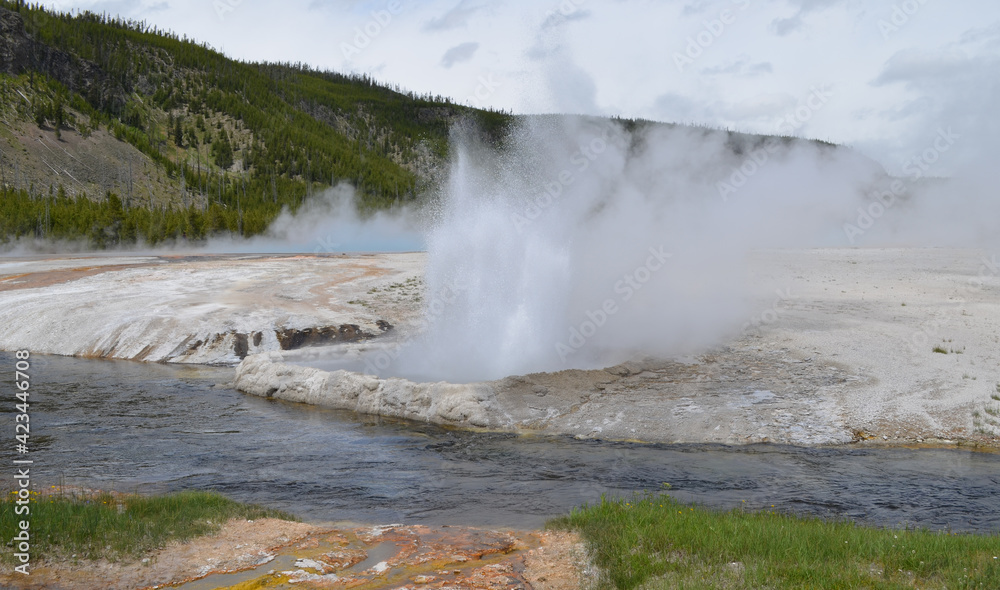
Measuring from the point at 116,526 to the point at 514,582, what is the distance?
424cm

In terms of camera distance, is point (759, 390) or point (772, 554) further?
point (759, 390)

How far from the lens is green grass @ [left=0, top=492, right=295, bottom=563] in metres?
6.78

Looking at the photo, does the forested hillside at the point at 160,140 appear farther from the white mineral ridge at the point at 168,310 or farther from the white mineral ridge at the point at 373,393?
the white mineral ridge at the point at 373,393

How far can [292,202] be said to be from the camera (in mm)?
114688

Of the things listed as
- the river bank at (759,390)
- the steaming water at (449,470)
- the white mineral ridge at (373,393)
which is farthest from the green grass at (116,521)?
the river bank at (759,390)

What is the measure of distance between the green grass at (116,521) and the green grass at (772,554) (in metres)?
4.30

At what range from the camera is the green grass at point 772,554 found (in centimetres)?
562

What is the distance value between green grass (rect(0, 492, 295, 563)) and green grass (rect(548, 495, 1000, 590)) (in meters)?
4.30

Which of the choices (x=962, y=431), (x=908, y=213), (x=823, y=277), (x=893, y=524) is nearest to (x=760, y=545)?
(x=893, y=524)

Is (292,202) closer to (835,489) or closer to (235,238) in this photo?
(235,238)

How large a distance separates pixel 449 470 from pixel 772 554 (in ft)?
19.0

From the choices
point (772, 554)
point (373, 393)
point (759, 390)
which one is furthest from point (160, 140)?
point (772, 554)

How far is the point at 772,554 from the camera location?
6211 mm

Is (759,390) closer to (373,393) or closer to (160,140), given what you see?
(373,393)
